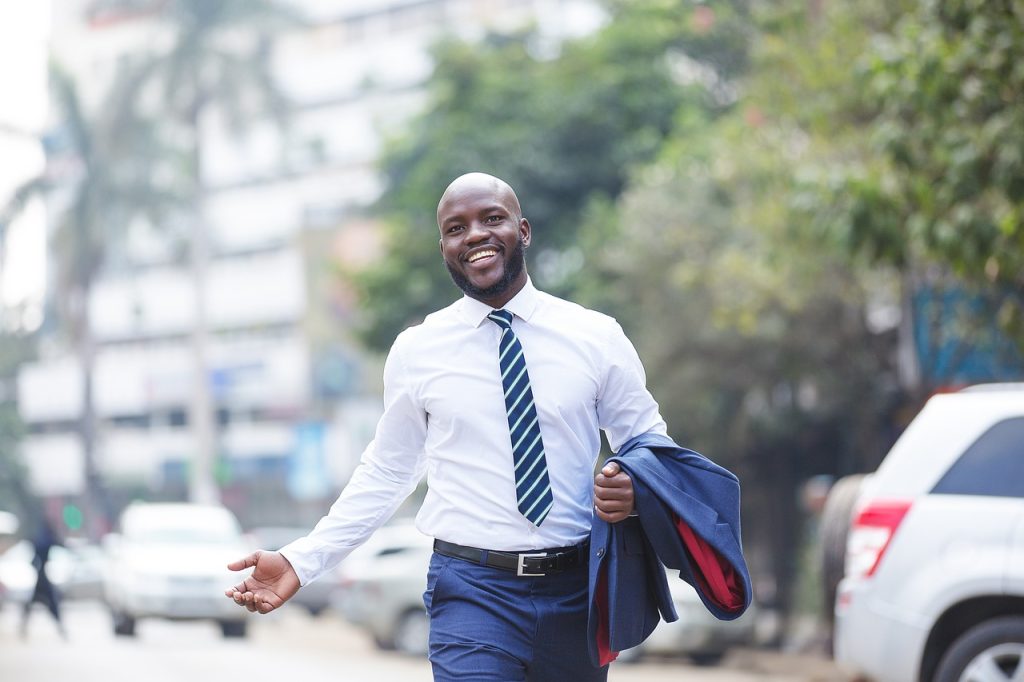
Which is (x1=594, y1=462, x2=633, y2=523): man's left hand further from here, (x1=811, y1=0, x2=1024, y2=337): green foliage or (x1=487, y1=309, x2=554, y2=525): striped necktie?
(x1=811, y1=0, x2=1024, y2=337): green foliage

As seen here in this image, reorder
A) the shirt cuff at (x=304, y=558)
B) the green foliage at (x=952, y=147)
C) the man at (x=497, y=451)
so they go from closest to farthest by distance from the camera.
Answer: the man at (x=497, y=451) < the shirt cuff at (x=304, y=558) < the green foliage at (x=952, y=147)

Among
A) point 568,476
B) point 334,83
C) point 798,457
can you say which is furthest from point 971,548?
point 334,83

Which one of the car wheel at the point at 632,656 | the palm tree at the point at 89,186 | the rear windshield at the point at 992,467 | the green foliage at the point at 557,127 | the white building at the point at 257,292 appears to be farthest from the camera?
the white building at the point at 257,292

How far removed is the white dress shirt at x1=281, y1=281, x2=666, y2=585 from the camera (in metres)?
4.13

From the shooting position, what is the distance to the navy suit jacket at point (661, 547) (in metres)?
3.94

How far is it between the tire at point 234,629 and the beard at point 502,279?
53.8 feet

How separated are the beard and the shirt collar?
0.12 feet

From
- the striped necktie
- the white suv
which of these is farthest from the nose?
the white suv

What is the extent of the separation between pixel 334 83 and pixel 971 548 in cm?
5908

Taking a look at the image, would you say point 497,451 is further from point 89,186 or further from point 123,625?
point 89,186

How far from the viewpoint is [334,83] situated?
64375 mm

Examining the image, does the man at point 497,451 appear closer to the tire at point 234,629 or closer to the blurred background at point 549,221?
the blurred background at point 549,221

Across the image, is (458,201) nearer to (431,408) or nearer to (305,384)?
(431,408)

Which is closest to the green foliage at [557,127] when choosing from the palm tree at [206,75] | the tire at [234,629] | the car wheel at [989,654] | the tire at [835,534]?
the tire at [234,629]
